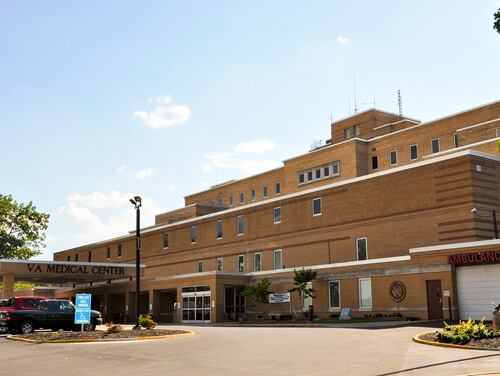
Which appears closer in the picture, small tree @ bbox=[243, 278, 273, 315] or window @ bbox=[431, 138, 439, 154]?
small tree @ bbox=[243, 278, 273, 315]

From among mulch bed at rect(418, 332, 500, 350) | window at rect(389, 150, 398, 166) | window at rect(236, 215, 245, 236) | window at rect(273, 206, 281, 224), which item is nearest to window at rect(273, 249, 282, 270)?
window at rect(273, 206, 281, 224)

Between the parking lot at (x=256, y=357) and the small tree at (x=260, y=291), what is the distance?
69.6ft

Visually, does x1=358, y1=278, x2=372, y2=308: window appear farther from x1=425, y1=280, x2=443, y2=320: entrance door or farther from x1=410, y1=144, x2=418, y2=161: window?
x1=410, y1=144, x2=418, y2=161: window

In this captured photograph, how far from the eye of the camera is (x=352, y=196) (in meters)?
48.9

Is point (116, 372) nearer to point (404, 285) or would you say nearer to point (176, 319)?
point (404, 285)

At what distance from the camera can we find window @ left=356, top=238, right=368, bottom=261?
47.0 meters

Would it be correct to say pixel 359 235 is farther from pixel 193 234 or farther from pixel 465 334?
pixel 465 334

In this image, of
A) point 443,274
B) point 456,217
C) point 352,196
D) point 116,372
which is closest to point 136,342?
point 116,372

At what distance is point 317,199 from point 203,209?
83.9 feet

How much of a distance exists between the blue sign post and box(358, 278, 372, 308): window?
18676 mm

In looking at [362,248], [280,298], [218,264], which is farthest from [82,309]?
[218,264]

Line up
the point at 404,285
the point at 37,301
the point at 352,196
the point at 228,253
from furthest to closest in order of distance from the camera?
the point at 228,253, the point at 352,196, the point at 404,285, the point at 37,301

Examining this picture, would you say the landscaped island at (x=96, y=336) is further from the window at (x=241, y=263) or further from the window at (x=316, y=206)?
the window at (x=241, y=263)

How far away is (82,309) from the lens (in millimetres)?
29375
